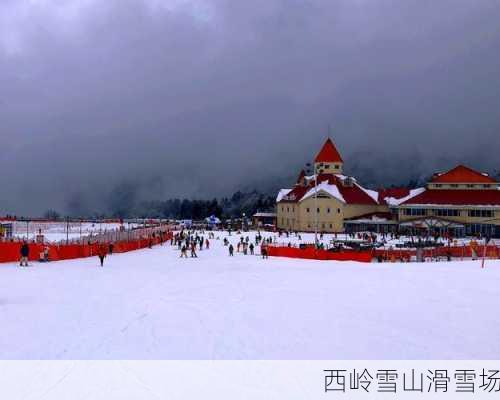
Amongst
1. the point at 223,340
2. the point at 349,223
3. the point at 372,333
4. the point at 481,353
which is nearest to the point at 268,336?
the point at 223,340

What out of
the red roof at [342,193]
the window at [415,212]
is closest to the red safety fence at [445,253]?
the window at [415,212]

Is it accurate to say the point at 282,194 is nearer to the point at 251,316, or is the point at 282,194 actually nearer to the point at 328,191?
the point at 328,191

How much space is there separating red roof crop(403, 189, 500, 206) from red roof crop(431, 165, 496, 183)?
2748mm

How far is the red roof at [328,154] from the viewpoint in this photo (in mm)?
99500

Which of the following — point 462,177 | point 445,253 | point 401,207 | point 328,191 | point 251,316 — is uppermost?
point 462,177

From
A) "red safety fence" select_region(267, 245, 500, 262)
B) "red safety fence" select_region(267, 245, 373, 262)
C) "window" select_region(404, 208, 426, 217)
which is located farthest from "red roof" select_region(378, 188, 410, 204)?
"red safety fence" select_region(267, 245, 373, 262)

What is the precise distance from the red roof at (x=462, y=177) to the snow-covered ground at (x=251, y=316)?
183ft

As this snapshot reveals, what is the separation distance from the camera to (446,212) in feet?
235

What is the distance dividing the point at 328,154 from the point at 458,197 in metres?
31.3

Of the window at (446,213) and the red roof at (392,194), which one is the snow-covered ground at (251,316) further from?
the red roof at (392,194)

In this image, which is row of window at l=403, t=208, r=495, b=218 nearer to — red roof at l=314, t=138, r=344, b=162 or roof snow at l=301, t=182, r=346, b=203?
roof snow at l=301, t=182, r=346, b=203

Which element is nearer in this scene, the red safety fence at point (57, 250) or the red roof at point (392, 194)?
the red safety fence at point (57, 250)

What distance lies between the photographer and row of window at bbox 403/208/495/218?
226 feet

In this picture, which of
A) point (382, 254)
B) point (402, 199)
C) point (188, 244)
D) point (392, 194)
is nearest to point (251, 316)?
point (382, 254)
